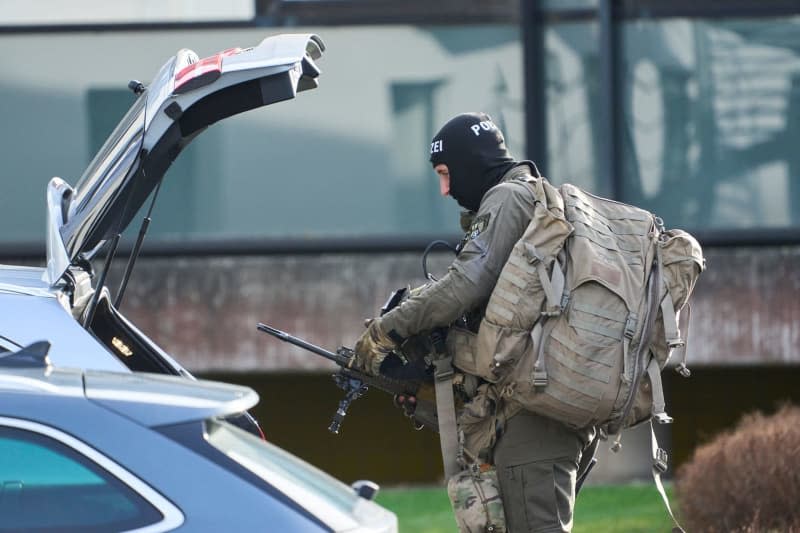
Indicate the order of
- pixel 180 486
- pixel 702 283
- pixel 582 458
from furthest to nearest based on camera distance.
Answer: pixel 702 283, pixel 582 458, pixel 180 486

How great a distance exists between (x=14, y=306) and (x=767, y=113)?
6187mm

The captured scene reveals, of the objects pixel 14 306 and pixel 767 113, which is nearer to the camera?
pixel 14 306

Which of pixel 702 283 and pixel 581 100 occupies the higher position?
pixel 581 100

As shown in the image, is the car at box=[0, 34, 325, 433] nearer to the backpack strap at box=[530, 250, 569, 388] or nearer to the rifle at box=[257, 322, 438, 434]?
the rifle at box=[257, 322, 438, 434]

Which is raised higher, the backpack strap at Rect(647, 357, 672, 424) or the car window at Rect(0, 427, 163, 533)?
the car window at Rect(0, 427, 163, 533)

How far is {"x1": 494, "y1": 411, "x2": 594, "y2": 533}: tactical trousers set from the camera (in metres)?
4.27

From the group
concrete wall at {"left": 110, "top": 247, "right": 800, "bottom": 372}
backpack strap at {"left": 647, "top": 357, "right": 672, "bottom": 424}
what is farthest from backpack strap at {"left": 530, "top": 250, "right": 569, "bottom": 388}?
concrete wall at {"left": 110, "top": 247, "right": 800, "bottom": 372}

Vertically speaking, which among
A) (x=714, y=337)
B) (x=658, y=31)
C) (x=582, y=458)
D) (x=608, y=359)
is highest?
(x=658, y=31)

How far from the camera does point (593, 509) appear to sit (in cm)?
780

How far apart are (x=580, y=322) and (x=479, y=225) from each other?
1.52 ft

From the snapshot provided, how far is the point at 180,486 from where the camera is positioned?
9.26 ft

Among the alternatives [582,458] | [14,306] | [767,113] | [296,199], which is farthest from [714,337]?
[14,306]

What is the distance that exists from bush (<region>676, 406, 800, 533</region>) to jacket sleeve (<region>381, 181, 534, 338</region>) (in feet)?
6.36

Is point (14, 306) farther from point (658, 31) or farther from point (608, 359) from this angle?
point (658, 31)
